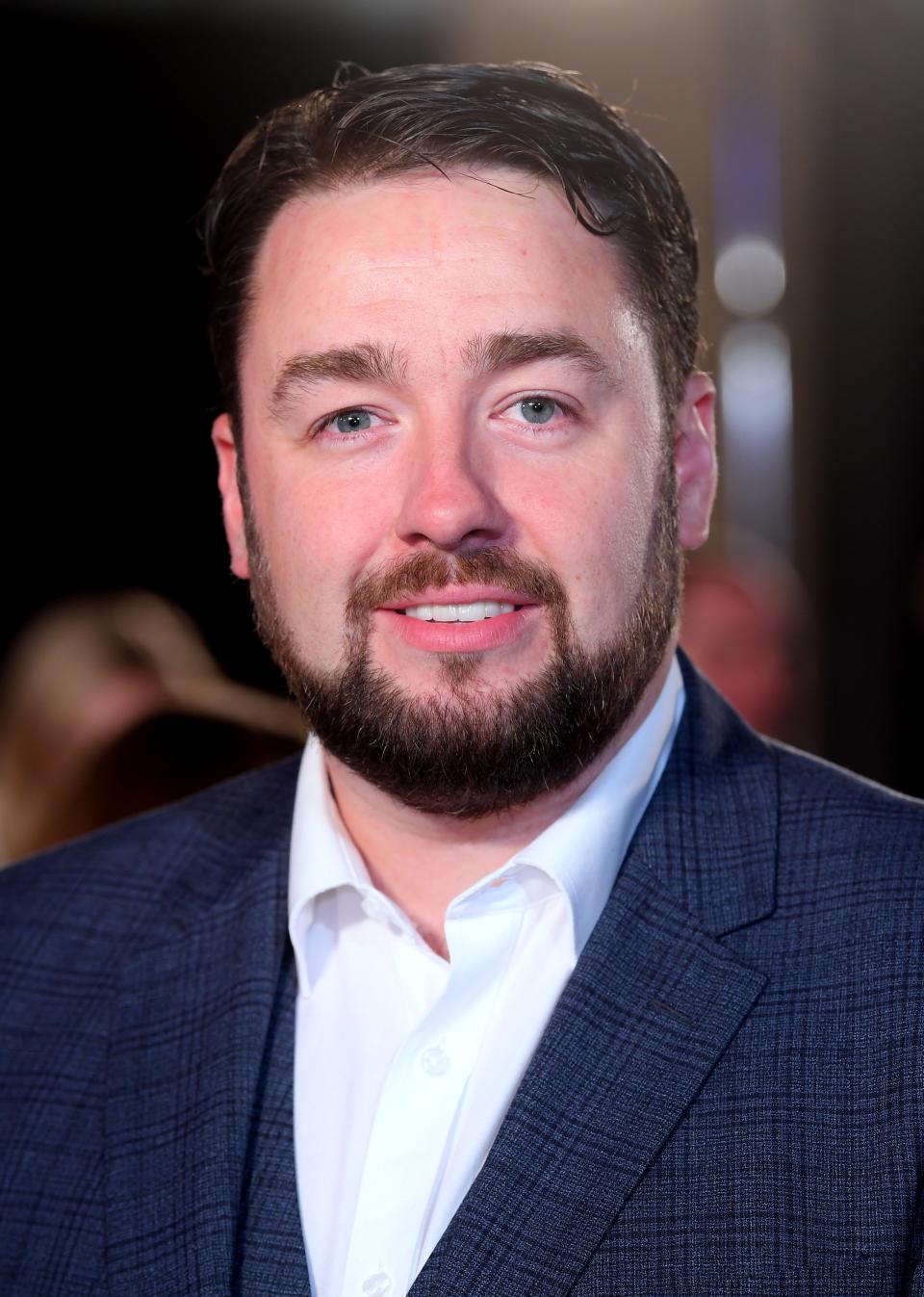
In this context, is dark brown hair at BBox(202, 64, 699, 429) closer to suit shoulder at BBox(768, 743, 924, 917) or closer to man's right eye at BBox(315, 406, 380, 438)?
man's right eye at BBox(315, 406, 380, 438)

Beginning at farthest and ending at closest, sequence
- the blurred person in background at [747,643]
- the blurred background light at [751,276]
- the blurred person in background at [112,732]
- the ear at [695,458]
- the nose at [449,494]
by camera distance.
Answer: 1. the blurred background light at [751,276]
2. the blurred person in background at [747,643]
3. the blurred person in background at [112,732]
4. the ear at [695,458]
5. the nose at [449,494]

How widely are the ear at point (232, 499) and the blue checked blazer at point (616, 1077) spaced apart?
14.1 inches

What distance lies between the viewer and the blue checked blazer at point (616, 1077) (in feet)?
4.99

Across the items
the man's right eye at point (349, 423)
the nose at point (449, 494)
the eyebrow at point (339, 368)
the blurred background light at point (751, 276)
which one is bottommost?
the blurred background light at point (751, 276)

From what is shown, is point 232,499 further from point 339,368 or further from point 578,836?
point 578,836

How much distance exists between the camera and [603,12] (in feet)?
17.2

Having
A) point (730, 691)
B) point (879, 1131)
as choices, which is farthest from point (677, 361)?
point (730, 691)

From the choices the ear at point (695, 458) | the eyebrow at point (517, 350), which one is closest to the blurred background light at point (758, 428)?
the ear at point (695, 458)

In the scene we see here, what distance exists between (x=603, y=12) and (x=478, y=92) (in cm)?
379

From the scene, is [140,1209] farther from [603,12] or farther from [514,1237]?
[603,12]

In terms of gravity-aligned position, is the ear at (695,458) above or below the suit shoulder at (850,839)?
above

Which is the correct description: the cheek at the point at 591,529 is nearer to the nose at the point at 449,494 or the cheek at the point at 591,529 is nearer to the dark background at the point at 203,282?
the nose at the point at 449,494

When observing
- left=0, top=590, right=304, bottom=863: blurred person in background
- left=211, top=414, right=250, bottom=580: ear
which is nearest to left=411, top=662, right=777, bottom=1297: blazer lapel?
left=211, top=414, right=250, bottom=580: ear

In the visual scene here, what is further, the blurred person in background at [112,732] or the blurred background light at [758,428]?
→ the blurred background light at [758,428]
